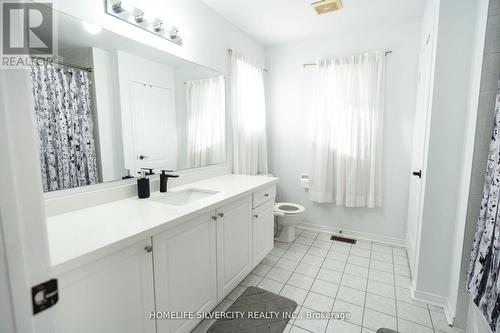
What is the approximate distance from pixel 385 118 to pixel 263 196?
1.74 m

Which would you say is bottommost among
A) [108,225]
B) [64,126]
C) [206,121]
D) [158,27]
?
[108,225]

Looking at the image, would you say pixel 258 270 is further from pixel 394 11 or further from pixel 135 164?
pixel 394 11

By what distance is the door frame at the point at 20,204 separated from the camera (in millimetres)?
424

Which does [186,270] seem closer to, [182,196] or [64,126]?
[182,196]

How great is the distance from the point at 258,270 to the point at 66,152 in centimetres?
183

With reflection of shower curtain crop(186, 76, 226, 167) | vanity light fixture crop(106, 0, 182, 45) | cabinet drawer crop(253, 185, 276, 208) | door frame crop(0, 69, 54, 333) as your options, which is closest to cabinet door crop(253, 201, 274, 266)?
cabinet drawer crop(253, 185, 276, 208)

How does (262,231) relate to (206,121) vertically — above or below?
below

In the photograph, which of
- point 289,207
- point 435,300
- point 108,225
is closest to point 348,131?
point 289,207

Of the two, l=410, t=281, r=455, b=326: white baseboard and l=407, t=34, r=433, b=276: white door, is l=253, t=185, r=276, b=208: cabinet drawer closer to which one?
l=407, t=34, r=433, b=276: white door

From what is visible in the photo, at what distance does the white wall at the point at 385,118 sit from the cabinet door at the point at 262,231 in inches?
43.6

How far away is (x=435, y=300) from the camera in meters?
1.85

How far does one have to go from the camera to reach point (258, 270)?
2334mm

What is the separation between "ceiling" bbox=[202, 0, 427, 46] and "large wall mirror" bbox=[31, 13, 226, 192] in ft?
2.51

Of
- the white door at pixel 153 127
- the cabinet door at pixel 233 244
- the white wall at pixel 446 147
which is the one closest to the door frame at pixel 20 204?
the cabinet door at pixel 233 244
